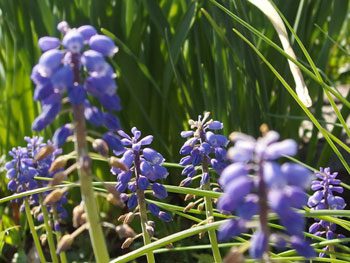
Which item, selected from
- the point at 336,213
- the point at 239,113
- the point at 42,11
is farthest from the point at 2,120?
the point at 336,213

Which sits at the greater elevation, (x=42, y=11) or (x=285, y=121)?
(x=42, y=11)

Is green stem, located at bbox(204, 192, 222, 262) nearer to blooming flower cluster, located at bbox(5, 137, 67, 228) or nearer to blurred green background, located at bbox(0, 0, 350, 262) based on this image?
blooming flower cluster, located at bbox(5, 137, 67, 228)

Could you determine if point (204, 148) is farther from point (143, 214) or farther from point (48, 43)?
point (48, 43)

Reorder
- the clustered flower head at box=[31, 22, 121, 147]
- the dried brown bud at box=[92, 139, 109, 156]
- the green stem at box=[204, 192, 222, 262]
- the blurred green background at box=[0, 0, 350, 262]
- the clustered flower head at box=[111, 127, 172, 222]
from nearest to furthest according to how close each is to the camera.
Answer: the clustered flower head at box=[31, 22, 121, 147], the dried brown bud at box=[92, 139, 109, 156], the clustered flower head at box=[111, 127, 172, 222], the green stem at box=[204, 192, 222, 262], the blurred green background at box=[0, 0, 350, 262]

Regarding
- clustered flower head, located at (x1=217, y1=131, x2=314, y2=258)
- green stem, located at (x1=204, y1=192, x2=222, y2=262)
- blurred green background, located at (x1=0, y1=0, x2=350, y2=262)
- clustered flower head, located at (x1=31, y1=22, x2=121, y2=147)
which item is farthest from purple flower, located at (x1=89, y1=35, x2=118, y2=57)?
blurred green background, located at (x1=0, y1=0, x2=350, y2=262)

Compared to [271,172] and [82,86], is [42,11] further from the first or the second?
[271,172]

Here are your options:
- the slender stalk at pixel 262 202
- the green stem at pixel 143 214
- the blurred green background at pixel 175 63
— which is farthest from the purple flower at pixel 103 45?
the blurred green background at pixel 175 63

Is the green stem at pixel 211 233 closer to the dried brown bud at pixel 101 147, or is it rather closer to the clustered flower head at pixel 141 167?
the clustered flower head at pixel 141 167
